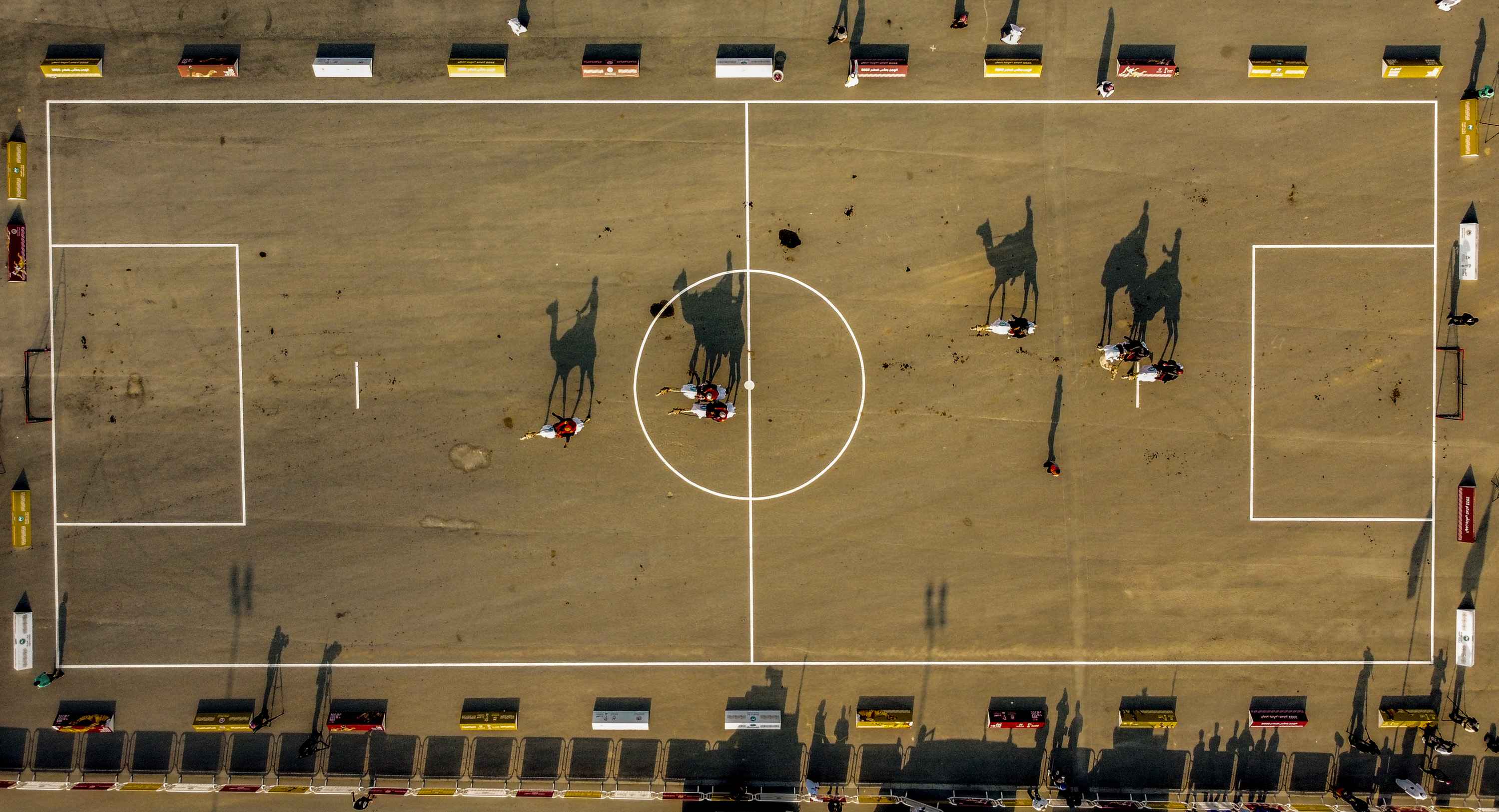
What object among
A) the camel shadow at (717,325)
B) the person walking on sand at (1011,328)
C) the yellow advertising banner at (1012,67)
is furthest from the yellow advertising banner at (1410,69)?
the camel shadow at (717,325)

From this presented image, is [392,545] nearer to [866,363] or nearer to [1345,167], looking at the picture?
[866,363]

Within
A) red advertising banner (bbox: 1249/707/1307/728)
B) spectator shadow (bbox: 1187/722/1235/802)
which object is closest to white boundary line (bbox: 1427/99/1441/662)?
red advertising banner (bbox: 1249/707/1307/728)

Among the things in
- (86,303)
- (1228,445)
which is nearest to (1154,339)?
(1228,445)

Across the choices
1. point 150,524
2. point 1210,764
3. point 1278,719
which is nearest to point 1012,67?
point 1278,719

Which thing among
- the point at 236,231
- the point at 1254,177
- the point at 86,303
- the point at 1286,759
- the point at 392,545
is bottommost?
the point at 1286,759

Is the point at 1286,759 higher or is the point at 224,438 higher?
the point at 224,438
